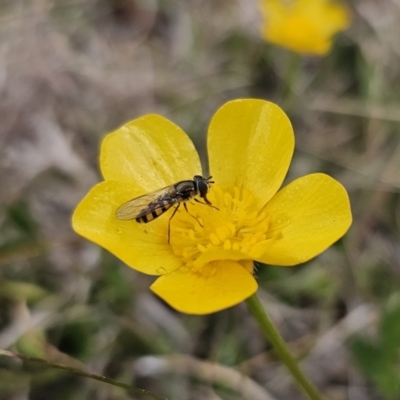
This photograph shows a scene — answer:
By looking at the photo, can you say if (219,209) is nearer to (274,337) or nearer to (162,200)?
(162,200)

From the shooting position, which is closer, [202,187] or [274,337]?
[274,337]

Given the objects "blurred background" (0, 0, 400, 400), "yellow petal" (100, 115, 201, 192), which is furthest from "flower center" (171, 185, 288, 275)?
"blurred background" (0, 0, 400, 400)

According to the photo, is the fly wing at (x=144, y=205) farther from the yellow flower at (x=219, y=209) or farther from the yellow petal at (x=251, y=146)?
the yellow petal at (x=251, y=146)

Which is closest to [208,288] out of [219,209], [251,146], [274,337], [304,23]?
[274,337]

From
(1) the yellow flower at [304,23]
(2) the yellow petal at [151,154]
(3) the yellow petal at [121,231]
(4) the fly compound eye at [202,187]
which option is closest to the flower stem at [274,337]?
(3) the yellow petal at [121,231]

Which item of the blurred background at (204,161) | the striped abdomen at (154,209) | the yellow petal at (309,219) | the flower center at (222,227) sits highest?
the striped abdomen at (154,209)

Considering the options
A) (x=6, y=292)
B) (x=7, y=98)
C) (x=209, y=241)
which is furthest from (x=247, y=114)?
(x=7, y=98)

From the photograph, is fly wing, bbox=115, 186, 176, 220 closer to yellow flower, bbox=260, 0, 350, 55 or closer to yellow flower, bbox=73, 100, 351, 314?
yellow flower, bbox=73, 100, 351, 314
